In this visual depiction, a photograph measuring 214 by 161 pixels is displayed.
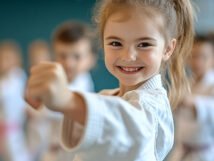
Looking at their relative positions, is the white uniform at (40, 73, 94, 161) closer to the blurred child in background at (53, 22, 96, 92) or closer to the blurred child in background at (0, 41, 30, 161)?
the blurred child in background at (53, 22, 96, 92)

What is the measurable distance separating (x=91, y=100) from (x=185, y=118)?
2.06 meters

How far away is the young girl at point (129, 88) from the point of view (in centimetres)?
81

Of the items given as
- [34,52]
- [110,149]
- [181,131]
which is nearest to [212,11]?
[34,52]

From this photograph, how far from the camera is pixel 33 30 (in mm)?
5906

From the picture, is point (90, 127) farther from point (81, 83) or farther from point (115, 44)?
point (81, 83)

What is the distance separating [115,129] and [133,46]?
24 centimetres

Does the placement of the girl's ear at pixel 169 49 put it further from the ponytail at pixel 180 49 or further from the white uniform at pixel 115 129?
the white uniform at pixel 115 129

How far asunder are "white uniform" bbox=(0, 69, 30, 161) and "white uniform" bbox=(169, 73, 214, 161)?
1799mm

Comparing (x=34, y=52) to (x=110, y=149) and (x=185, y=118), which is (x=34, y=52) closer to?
(x=185, y=118)

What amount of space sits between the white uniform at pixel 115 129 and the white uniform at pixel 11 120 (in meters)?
3.40

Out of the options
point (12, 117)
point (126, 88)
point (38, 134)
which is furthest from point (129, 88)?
point (12, 117)

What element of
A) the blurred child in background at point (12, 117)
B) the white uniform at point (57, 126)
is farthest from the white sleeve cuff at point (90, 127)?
the blurred child in background at point (12, 117)

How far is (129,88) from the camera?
1.16m

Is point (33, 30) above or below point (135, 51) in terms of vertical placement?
below
